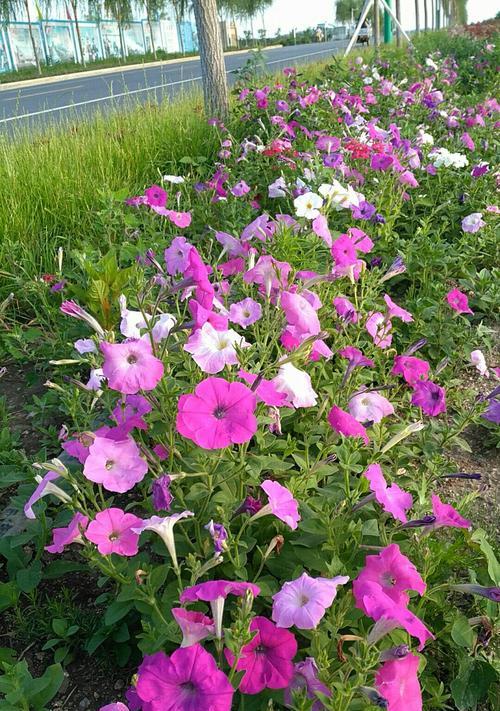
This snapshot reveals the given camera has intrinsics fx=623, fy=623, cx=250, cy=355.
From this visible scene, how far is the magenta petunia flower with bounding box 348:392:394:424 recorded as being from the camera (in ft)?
5.71

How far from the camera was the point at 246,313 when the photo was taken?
1782mm

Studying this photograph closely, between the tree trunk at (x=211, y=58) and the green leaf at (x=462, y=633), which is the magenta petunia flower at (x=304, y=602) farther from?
the tree trunk at (x=211, y=58)

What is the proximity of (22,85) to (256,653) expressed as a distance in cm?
2492

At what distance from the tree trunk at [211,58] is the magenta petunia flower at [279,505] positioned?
5.38 m

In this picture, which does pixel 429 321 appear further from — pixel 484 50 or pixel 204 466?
pixel 484 50

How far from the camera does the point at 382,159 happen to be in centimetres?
343

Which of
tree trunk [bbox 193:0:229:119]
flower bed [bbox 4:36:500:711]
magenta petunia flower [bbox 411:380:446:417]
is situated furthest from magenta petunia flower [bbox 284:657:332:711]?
tree trunk [bbox 193:0:229:119]

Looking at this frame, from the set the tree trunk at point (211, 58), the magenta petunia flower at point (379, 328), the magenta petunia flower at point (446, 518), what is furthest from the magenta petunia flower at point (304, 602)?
the tree trunk at point (211, 58)

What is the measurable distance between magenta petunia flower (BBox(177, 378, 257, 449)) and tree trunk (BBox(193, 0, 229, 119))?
209 inches

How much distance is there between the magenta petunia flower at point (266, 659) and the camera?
3.77 ft

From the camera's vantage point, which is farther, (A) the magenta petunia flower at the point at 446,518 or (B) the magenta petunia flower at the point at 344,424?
(B) the magenta petunia flower at the point at 344,424

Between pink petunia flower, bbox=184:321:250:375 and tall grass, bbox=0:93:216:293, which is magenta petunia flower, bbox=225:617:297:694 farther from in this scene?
tall grass, bbox=0:93:216:293

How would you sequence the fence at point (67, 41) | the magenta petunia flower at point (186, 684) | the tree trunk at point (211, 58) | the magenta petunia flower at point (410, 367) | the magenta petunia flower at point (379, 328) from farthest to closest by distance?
the fence at point (67, 41)
the tree trunk at point (211, 58)
the magenta petunia flower at point (379, 328)
the magenta petunia flower at point (410, 367)
the magenta petunia flower at point (186, 684)

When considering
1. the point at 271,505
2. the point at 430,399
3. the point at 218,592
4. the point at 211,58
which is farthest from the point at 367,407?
the point at 211,58
